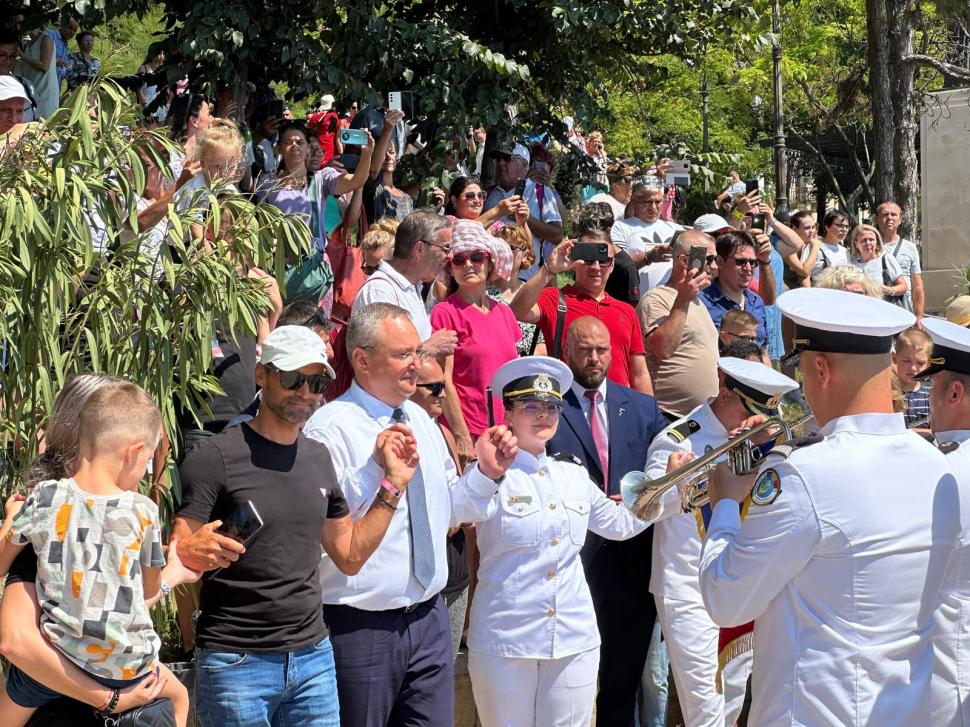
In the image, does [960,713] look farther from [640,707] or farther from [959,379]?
[640,707]

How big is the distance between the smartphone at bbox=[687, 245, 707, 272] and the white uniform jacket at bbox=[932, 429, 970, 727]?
3.47 m

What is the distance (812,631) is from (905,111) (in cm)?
1759

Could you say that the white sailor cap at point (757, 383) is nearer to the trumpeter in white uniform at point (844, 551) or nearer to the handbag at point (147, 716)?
the trumpeter in white uniform at point (844, 551)

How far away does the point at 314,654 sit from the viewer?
439 cm

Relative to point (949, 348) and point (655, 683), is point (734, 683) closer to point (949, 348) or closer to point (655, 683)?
point (655, 683)

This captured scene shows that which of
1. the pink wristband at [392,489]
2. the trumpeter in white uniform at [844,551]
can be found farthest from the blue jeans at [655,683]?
the trumpeter in white uniform at [844,551]

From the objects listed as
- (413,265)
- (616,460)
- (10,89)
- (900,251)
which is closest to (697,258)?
(616,460)

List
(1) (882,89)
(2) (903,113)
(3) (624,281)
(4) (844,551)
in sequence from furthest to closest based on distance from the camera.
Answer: (2) (903,113) → (1) (882,89) → (3) (624,281) → (4) (844,551)

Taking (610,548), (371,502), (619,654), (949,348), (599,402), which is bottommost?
(619,654)

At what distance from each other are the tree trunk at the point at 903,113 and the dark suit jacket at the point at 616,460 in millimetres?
13979

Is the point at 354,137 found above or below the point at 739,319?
above

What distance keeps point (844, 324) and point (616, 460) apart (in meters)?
3.02

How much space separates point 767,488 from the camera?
3467mm

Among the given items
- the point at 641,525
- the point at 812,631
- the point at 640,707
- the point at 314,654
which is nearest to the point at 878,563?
the point at 812,631
